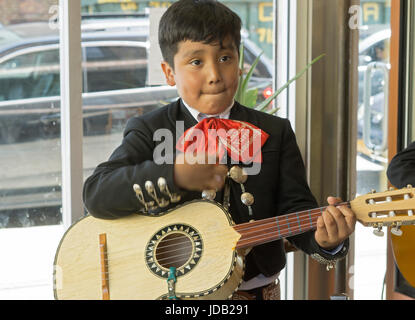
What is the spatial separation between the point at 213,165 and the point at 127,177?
193 millimetres

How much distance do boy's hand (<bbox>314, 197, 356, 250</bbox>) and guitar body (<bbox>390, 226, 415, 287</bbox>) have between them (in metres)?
0.45

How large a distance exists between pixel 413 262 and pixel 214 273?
2.39ft

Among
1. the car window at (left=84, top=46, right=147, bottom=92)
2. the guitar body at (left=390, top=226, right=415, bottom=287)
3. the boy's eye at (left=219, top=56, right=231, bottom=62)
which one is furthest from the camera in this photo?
the car window at (left=84, top=46, right=147, bottom=92)

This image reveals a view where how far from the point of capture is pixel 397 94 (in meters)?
2.18

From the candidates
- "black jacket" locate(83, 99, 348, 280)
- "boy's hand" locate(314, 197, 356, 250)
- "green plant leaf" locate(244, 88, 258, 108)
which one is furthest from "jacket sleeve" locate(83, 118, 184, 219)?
"green plant leaf" locate(244, 88, 258, 108)

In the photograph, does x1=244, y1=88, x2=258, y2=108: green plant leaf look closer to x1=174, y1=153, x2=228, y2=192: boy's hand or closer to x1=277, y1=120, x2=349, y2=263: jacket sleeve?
x1=277, y1=120, x2=349, y2=263: jacket sleeve

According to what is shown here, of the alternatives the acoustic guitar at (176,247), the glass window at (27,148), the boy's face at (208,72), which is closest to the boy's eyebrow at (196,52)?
the boy's face at (208,72)

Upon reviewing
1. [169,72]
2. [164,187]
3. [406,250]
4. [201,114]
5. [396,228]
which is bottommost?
[406,250]

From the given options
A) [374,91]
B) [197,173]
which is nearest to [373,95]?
[374,91]

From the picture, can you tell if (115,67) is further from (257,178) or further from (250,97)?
(257,178)

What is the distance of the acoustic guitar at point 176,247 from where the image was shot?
47.9 inches

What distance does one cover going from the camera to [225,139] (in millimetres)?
1278

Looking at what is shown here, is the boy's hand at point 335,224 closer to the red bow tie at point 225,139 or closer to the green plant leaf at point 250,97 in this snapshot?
the red bow tie at point 225,139

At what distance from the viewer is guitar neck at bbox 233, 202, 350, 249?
4.10 ft
